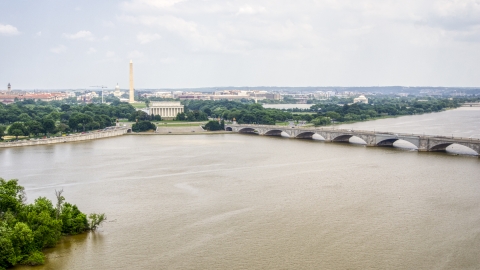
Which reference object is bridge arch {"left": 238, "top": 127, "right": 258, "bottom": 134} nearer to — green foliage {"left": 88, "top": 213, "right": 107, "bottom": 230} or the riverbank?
the riverbank

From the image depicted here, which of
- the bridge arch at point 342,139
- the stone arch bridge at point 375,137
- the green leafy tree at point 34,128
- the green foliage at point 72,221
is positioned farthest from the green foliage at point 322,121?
the green foliage at point 72,221

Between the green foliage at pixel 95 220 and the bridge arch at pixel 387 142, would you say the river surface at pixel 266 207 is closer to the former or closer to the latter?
the green foliage at pixel 95 220

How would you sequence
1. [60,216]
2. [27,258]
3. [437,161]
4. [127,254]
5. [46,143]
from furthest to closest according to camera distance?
[46,143]
[437,161]
[60,216]
[127,254]
[27,258]

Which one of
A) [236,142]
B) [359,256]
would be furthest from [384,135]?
[359,256]

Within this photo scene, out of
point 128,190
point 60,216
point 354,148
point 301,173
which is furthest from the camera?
point 354,148

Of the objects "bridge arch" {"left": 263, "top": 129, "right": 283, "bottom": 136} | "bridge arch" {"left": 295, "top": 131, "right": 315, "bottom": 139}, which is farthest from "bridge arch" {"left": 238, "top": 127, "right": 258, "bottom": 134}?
"bridge arch" {"left": 295, "top": 131, "right": 315, "bottom": 139}

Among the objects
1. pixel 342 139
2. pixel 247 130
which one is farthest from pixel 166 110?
pixel 342 139

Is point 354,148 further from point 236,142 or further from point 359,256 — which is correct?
point 359,256
